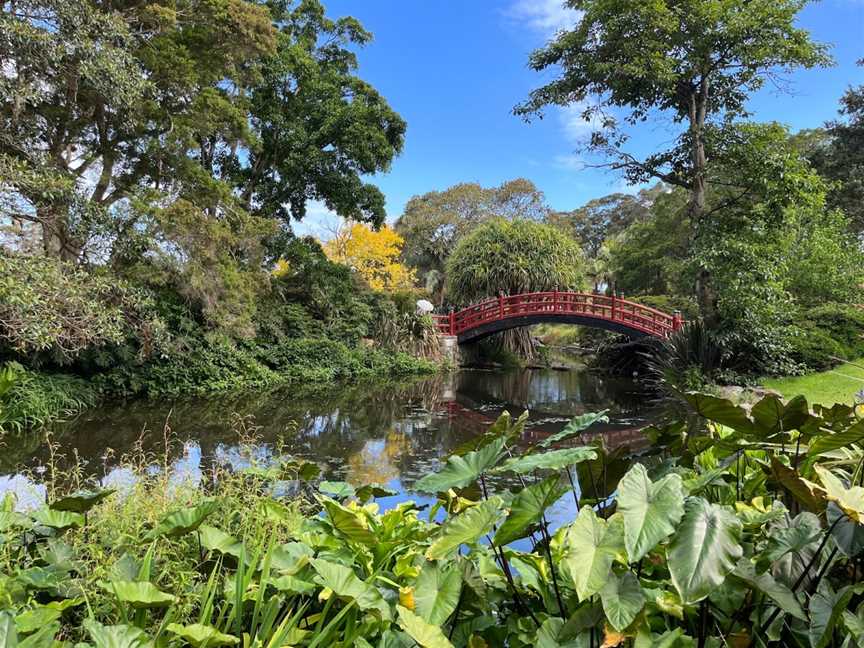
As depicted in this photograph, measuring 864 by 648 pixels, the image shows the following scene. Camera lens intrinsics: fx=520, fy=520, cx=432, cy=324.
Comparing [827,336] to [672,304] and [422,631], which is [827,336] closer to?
[672,304]

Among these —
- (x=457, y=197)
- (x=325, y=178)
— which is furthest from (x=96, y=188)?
(x=457, y=197)

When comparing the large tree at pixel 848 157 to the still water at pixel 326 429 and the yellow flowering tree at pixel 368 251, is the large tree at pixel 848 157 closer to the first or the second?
the still water at pixel 326 429

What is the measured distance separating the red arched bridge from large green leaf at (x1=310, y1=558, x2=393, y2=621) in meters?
10.3

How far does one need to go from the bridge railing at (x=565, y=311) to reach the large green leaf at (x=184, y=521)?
34.1 ft

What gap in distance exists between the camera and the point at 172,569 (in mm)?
1621

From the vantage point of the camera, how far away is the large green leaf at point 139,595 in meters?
1.00

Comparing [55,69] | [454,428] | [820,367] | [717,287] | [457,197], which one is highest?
[457,197]

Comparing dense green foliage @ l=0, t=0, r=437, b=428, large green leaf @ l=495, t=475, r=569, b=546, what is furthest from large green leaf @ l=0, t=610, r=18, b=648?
dense green foliage @ l=0, t=0, r=437, b=428

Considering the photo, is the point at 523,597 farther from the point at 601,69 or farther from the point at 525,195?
the point at 525,195

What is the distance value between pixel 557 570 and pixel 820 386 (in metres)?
7.88

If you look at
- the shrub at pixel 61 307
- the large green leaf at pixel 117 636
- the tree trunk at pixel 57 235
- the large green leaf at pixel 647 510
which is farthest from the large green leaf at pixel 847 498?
the tree trunk at pixel 57 235

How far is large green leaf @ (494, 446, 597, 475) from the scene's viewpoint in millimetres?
1029

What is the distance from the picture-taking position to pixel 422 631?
34.6 inches

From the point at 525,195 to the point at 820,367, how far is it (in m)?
15.9
